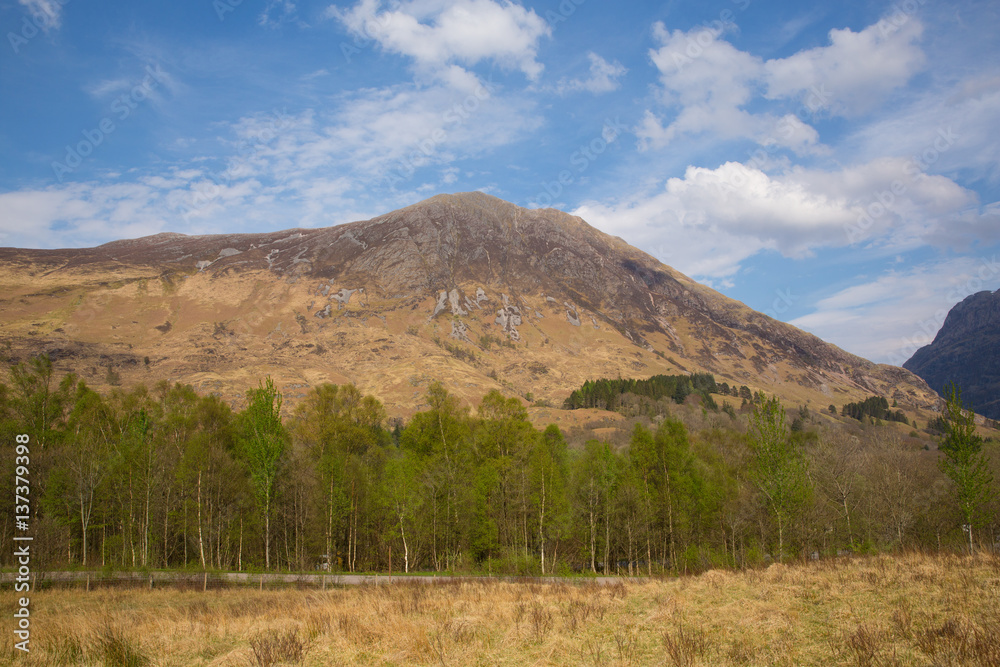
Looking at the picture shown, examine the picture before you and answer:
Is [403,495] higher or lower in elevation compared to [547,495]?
higher

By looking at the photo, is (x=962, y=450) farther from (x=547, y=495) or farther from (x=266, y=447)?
(x=266, y=447)

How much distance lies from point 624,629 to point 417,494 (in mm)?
32073

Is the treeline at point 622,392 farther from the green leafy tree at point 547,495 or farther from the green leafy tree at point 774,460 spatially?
the green leafy tree at point 774,460

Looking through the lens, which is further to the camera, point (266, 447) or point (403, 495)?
point (403, 495)

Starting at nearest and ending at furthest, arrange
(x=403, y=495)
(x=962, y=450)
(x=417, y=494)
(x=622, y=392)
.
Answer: (x=962, y=450) → (x=403, y=495) → (x=417, y=494) → (x=622, y=392)

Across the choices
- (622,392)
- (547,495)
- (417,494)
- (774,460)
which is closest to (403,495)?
(417,494)

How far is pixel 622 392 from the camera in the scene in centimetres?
18212

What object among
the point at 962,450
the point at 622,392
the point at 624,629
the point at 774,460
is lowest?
the point at 624,629

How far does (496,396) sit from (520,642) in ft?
121

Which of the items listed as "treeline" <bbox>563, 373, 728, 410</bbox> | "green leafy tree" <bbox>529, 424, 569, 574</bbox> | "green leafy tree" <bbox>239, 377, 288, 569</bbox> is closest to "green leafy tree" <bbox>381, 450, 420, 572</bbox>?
"green leafy tree" <bbox>239, 377, 288, 569</bbox>

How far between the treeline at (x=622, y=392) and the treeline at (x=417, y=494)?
379ft

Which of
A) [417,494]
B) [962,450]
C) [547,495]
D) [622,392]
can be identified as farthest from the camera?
[622,392]

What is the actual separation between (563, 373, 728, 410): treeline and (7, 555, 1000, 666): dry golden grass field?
497 ft

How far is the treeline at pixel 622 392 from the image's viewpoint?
6767 inches
